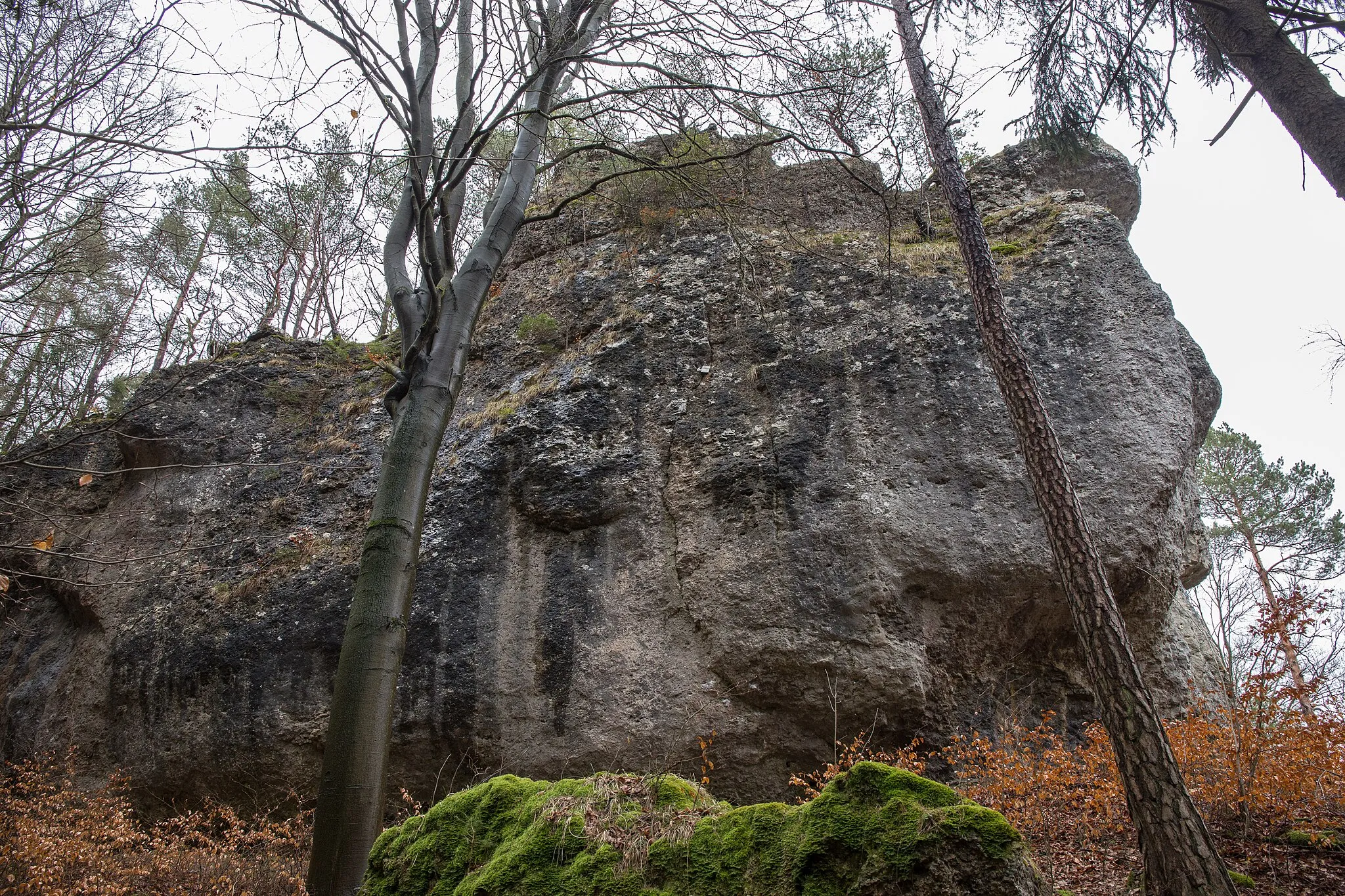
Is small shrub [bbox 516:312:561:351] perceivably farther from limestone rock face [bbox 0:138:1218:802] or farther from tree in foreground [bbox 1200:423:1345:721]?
tree in foreground [bbox 1200:423:1345:721]

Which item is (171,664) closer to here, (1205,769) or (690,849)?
(690,849)

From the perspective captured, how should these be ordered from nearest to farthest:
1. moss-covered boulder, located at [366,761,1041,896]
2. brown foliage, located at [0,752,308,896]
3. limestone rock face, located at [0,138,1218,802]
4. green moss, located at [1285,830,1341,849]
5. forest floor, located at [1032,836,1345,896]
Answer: moss-covered boulder, located at [366,761,1041,896] → forest floor, located at [1032,836,1345,896] → green moss, located at [1285,830,1341,849] → brown foliage, located at [0,752,308,896] → limestone rock face, located at [0,138,1218,802]

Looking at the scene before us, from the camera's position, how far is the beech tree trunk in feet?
17.8

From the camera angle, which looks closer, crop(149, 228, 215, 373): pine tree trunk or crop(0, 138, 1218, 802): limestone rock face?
crop(0, 138, 1218, 802): limestone rock face

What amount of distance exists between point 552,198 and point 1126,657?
9.47m

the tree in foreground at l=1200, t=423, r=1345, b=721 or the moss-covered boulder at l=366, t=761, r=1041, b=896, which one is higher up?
the tree in foreground at l=1200, t=423, r=1345, b=721

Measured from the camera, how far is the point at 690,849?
272 cm

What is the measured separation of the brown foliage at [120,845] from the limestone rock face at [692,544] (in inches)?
13.9

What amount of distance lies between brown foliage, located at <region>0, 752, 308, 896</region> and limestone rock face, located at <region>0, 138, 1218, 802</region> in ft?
1.16

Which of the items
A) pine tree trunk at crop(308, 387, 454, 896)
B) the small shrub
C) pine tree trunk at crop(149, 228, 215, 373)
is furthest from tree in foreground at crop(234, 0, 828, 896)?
pine tree trunk at crop(149, 228, 215, 373)

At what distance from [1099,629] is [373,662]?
3980mm

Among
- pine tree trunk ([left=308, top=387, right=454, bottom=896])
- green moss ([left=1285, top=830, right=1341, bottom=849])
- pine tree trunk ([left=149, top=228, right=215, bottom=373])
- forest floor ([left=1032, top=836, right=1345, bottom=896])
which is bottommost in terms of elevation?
forest floor ([left=1032, top=836, right=1345, bottom=896])

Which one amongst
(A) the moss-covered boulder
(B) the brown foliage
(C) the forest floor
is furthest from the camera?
(B) the brown foliage

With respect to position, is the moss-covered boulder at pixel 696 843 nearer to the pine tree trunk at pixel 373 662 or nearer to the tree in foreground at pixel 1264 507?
the pine tree trunk at pixel 373 662
